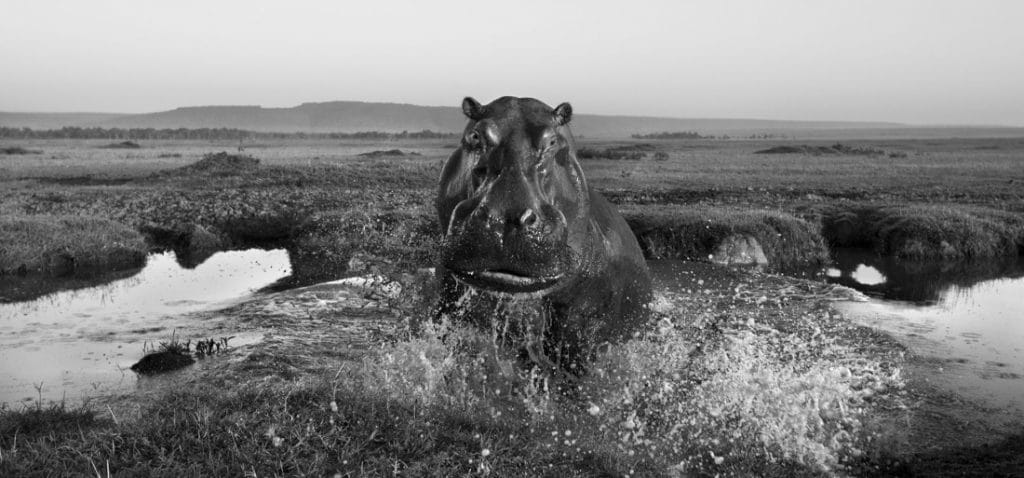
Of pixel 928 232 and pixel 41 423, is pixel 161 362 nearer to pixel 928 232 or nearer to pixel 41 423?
pixel 41 423

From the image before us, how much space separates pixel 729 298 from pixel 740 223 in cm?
554

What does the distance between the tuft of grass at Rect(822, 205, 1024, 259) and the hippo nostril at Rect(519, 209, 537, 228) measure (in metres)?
13.1

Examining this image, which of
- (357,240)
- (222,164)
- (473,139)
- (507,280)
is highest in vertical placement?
(473,139)

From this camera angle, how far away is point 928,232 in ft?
50.2

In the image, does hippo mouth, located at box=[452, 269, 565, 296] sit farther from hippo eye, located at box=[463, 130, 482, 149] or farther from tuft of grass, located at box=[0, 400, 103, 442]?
tuft of grass, located at box=[0, 400, 103, 442]

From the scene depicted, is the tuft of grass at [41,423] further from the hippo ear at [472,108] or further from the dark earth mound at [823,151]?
the dark earth mound at [823,151]

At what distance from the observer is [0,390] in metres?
6.61

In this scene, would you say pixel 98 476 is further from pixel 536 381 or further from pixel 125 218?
pixel 125 218

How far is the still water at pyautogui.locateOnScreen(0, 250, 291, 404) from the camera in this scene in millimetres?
6875

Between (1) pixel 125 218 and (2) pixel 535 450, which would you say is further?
(1) pixel 125 218

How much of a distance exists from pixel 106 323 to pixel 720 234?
32.2 feet

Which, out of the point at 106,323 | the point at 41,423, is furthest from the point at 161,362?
the point at 106,323

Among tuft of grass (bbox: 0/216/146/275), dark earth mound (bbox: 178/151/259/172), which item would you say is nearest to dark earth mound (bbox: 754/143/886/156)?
dark earth mound (bbox: 178/151/259/172)

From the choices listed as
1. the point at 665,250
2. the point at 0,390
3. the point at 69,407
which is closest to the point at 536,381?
the point at 69,407
